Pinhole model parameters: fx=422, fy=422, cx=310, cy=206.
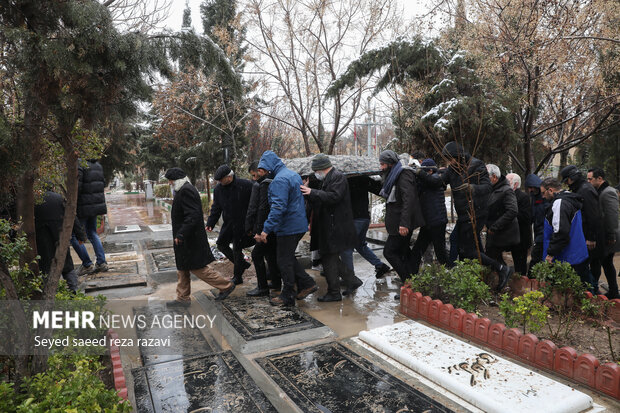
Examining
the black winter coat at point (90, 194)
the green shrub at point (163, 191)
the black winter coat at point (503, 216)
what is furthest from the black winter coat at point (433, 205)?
the green shrub at point (163, 191)

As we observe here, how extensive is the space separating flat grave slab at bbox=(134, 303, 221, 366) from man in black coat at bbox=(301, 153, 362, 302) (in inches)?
64.6

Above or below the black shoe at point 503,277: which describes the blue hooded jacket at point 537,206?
above

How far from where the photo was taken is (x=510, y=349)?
3613mm

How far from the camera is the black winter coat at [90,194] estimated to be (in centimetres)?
705

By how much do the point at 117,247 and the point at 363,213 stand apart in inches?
246

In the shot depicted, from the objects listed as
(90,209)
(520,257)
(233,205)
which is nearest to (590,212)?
(520,257)

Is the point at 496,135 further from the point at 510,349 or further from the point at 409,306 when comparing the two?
the point at 510,349

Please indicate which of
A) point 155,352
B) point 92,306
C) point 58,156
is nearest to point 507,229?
point 155,352

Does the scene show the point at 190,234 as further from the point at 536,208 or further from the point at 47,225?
the point at 536,208

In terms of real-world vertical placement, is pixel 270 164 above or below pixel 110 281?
above

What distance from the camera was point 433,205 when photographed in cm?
541

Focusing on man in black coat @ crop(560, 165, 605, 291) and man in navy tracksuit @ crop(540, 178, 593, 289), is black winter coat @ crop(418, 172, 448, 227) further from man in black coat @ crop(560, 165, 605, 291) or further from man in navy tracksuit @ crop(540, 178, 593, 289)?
man in black coat @ crop(560, 165, 605, 291)

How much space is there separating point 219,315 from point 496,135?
22.9ft

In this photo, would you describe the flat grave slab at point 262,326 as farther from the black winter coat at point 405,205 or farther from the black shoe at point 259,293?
the black winter coat at point 405,205
